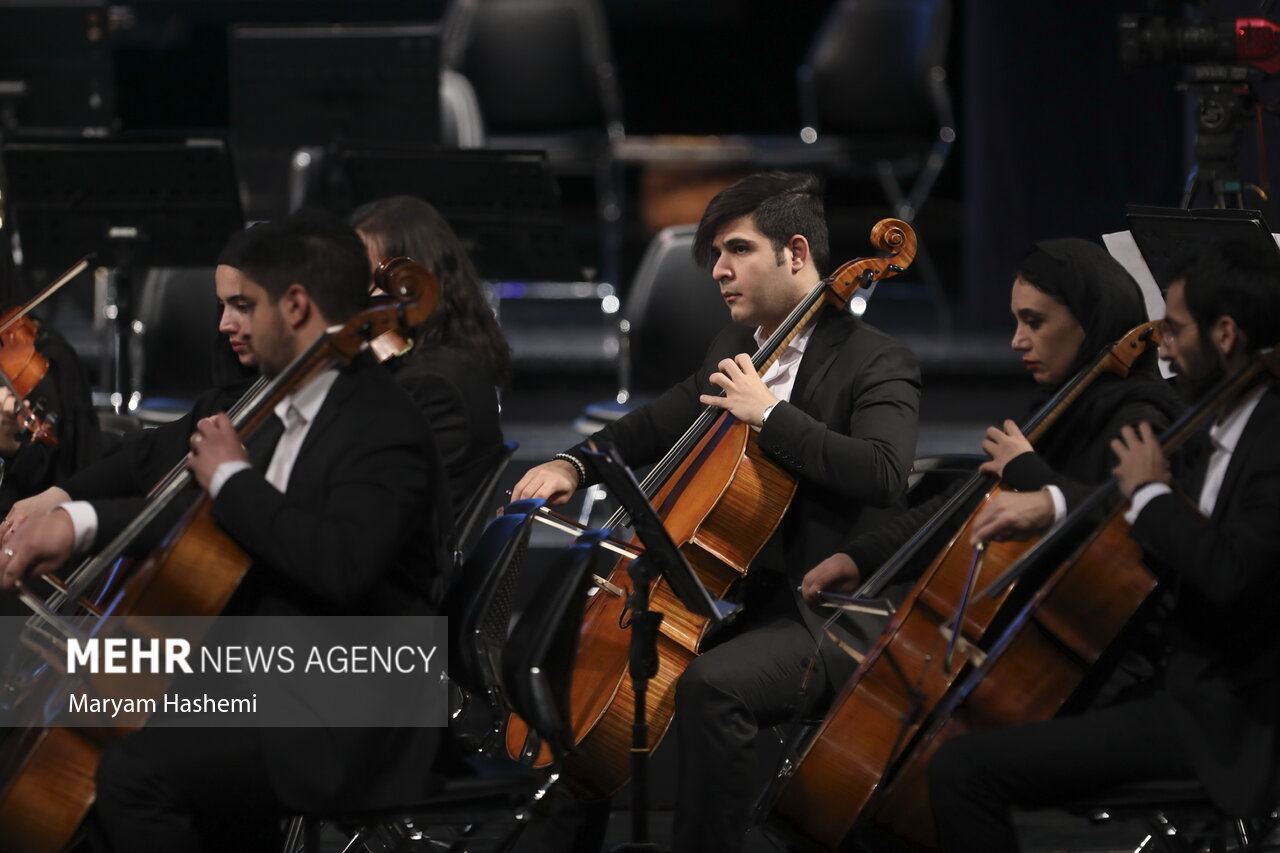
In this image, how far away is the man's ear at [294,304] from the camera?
246cm

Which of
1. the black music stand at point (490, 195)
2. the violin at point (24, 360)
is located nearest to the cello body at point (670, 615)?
the violin at point (24, 360)

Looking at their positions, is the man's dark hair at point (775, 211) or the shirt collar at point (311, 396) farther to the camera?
the man's dark hair at point (775, 211)

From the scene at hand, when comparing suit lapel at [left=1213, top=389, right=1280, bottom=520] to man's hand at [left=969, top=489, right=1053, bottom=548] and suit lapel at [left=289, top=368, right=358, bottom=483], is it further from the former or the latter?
suit lapel at [left=289, top=368, right=358, bottom=483]

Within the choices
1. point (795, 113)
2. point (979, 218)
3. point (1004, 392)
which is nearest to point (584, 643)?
point (1004, 392)

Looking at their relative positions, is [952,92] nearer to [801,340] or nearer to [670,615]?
[801,340]

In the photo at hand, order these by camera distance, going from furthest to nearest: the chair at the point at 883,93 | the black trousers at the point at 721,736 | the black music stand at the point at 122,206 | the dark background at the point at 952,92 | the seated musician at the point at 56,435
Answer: the chair at the point at 883,93 → the dark background at the point at 952,92 → the black music stand at the point at 122,206 → the seated musician at the point at 56,435 → the black trousers at the point at 721,736

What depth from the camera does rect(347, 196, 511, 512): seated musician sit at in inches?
123

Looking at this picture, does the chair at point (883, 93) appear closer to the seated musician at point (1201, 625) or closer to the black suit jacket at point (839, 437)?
the black suit jacket at point (839, 437)

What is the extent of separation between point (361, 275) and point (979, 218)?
453cm

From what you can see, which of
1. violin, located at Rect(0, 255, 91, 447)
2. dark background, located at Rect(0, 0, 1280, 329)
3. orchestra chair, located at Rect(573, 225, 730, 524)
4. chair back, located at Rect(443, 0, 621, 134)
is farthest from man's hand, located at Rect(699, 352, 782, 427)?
chair back, located at Rect(443, 0, 621, 134)

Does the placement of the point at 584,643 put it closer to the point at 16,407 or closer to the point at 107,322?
the point at 16,407

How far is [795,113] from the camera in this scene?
8.98m

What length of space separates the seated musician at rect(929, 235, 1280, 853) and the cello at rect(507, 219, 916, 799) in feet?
1.98

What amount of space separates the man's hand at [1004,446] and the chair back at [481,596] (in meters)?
0.70
